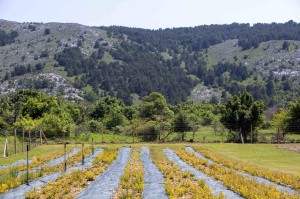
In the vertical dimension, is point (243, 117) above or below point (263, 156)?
above

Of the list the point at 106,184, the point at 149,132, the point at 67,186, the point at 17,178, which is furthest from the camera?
the point at 149,132

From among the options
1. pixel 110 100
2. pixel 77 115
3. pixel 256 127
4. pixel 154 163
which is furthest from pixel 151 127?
pixel 110 100

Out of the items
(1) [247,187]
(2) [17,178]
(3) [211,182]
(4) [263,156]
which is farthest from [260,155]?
(2) [17,178]

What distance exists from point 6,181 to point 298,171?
1874cm

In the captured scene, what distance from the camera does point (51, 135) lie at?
57.6 meters

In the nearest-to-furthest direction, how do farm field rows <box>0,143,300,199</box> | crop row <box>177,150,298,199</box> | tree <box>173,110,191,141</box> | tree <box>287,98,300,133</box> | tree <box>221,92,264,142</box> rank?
crop row <box>177,150,298,199</box>, farm field rows <box>0,143,300,199</box>, tree <box>221,92,264,142</box>, tree <box>287,98,300,133</box>, tree <box>173,110,191,141</box>

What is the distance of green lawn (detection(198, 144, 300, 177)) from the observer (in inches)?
1120

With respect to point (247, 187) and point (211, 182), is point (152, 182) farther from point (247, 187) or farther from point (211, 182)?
point (247, 187)

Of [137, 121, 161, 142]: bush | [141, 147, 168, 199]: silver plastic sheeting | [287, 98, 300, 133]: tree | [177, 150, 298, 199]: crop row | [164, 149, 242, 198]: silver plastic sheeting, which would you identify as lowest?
[164, 149, 242, 198]: silver plastic sheeting

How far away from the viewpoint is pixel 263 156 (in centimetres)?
3522

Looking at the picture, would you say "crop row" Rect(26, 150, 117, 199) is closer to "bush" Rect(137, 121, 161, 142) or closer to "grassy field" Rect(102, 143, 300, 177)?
"grassy field" Rect(102, 143, 300, 177)

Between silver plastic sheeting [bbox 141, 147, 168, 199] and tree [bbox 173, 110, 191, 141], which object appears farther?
tree [bbox 173, 110, 191, 141]

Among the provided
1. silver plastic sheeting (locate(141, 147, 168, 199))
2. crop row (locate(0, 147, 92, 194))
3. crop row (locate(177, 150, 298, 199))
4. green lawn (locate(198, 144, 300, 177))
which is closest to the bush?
green lawn (locate(198, 144, 300, 177))

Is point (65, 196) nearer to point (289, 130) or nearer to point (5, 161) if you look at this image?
point (5, 161)
